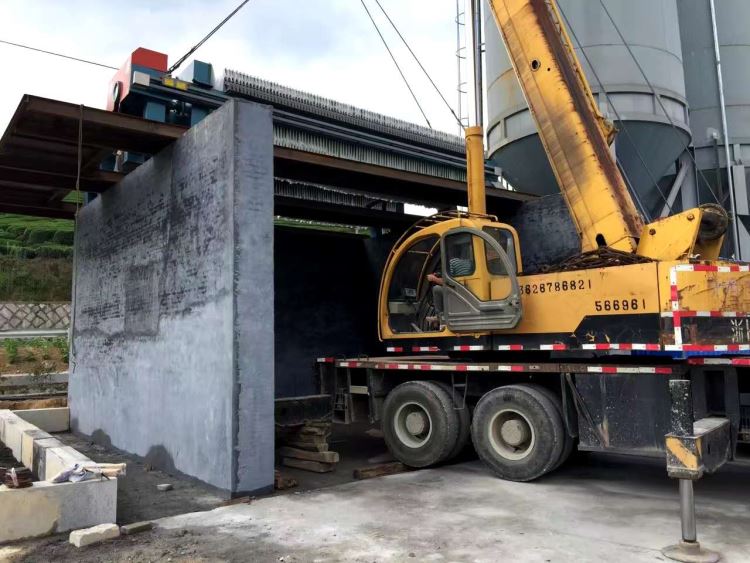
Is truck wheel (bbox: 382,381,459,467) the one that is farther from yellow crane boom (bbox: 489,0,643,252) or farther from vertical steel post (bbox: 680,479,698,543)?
vertical steel post (bbox: 680,479,698,543)

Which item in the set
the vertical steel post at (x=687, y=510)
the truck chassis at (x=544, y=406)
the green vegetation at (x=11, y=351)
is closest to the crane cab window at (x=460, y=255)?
the truck chassis at (x=544, y=406)

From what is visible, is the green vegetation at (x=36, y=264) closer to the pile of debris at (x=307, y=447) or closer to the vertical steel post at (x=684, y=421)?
the pile of debris at (x=307, y=447)

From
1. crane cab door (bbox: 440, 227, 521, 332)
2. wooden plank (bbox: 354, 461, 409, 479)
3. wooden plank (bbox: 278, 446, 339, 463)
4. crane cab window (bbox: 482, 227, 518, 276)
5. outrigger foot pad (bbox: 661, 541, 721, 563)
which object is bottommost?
wooden plank (bbox: 354, 461, 409, 479)

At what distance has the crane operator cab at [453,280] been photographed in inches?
319

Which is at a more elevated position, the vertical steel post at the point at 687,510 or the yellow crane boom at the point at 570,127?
the yellow crane boom at the point at 570,127

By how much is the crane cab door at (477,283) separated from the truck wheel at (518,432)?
955 mm

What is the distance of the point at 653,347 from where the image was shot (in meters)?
6.64

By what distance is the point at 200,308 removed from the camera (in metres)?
7.58

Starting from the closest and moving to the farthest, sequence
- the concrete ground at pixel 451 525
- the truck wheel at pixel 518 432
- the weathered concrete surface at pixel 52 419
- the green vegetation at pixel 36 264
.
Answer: the concrete ground at pixel 451 525 < the truck wheel at pixel 518 432 < the weathered concrete surface at pixel 52 419 < the green vegetation at pixel 36 264

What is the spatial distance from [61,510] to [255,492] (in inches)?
79.5

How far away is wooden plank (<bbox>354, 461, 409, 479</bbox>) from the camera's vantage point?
8.07 meters

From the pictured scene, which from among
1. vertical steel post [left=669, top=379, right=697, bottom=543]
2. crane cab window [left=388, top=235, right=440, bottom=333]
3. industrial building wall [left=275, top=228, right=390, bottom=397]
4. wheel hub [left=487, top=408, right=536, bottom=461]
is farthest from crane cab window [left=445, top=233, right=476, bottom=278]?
industrial building wall [left=275, top=228, right=390, bottom=397]

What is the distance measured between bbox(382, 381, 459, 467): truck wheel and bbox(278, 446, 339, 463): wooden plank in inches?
38.7

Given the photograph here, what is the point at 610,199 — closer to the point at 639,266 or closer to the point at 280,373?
the point at 639,266
